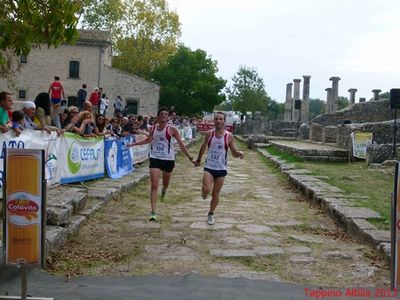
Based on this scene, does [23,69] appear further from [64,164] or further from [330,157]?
[64,164]

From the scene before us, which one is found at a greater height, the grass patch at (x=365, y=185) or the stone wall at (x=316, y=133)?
the stone wall at (x=316, y=133)

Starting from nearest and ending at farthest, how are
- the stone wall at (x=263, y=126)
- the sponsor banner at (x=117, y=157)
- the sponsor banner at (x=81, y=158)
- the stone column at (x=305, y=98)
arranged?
the sponsor banner at (x=81, y=158) → the sponsor banner at (x=117, y=157) → the stone wall at (x=263, y=126) → the stone column at (x=305, y=98)

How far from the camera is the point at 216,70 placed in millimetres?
51875

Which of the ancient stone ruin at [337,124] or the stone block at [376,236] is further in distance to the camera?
the ancient stone ruin at [337,124]

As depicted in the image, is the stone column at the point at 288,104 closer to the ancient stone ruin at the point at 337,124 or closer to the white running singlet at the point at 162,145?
the ancient stone ruin at the point at 337,124

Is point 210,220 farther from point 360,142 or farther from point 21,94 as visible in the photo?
point 21,94

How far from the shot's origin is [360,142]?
18.0m

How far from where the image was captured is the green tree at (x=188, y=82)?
163ft

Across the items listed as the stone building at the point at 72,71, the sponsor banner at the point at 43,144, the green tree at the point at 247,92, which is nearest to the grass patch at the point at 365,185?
the sponsor banner at the point at 43,144

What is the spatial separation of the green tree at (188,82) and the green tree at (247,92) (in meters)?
17.4

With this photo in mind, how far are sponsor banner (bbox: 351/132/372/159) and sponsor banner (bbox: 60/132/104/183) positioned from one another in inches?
378

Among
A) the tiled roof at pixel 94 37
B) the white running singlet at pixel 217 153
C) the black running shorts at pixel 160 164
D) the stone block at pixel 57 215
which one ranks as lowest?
the stone block at pixel 57 215

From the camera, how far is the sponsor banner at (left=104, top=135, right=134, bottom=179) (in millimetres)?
12242

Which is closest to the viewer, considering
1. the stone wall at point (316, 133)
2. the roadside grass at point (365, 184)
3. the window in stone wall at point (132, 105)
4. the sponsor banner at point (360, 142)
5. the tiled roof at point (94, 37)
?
the roadside grass at point (365, 184)
